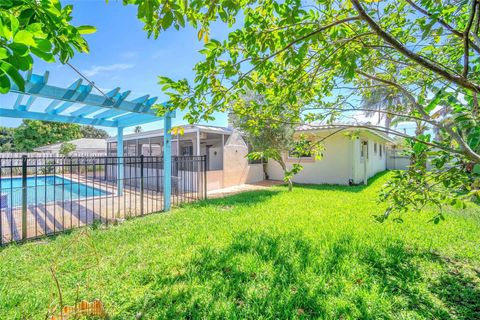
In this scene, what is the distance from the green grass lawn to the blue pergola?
2.15 metres

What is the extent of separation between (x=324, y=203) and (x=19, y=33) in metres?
7.45

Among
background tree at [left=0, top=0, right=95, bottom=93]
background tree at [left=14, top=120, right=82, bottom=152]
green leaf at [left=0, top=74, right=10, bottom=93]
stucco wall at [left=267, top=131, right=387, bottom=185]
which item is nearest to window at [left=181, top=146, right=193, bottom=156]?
stucco wall at [left=267, top=131, right=387, bottom=185]

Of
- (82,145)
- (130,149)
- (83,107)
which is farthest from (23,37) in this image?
(82,145)

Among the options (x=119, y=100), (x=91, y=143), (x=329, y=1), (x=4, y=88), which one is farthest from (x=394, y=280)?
(x=91, y=143)

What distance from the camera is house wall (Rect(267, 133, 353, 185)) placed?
1155 cm

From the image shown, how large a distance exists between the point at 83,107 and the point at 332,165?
37.3ft

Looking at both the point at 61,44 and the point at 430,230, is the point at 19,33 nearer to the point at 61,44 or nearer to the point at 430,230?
the point at 61,44

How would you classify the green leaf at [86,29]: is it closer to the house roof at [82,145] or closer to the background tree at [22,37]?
the background tree at [22,37]

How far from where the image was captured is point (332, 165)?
1201cm

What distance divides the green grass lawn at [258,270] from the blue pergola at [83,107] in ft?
7.05

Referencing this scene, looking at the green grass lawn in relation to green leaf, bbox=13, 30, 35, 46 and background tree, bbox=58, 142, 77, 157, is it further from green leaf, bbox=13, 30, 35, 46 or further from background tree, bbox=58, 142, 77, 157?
background tree, bbox=58, 142, 77, 157

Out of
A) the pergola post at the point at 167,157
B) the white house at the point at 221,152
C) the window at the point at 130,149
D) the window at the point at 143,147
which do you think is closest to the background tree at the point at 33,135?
the window at the point at 130,149

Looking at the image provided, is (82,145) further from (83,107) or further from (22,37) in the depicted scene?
(22,37)

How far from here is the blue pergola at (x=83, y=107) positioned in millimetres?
4625
